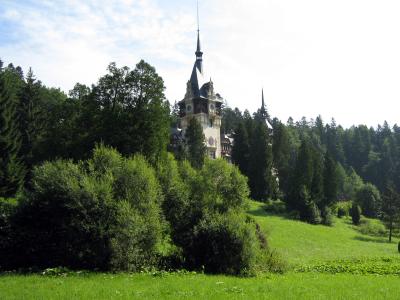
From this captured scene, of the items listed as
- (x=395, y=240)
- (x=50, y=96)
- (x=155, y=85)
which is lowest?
(x=395, y=240)

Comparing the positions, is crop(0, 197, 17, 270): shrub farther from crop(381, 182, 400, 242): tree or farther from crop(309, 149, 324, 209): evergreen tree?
crop(309, 149, 324, 209): evergreen tree

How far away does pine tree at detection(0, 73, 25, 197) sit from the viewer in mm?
43344

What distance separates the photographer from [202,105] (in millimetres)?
88188

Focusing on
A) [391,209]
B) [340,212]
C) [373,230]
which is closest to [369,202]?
[340,212]

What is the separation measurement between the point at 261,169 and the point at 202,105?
2029cm

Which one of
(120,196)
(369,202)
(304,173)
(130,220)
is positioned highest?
(304,173)

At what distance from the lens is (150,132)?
138ft

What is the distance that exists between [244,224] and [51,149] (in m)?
28.7

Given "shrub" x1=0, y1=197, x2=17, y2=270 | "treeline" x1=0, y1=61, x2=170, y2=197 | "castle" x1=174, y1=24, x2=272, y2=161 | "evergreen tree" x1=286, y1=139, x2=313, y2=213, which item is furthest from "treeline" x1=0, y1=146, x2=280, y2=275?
"castle" x1=174, y1=24, x2=272, y2=161

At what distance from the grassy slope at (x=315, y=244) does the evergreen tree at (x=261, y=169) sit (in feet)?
43.3

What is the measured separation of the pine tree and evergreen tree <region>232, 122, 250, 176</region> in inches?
1553

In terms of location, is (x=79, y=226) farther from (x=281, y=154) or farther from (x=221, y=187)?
(x=281, y=154)

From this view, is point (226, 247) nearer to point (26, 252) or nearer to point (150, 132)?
point (26, 252)

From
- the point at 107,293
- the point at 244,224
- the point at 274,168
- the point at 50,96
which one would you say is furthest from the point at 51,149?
the point at 274,168
